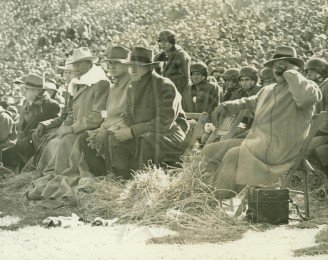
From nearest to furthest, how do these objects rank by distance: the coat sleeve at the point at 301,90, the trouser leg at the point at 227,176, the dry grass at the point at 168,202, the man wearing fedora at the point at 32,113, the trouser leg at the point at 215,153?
the dry grass at the point at 168,202 < the coat sleeve at the point at 301,90 < the trouser leg at the point at 227,176 < the trouser leg at the point at 215,153 < the man wearing fedora at the point at 32,113

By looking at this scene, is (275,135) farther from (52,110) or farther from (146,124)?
(52,110)

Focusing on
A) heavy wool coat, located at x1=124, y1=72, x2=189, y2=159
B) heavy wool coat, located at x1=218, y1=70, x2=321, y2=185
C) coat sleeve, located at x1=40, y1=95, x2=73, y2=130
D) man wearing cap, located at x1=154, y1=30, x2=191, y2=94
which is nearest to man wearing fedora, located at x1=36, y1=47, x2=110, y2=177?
coat sleeve, located at x1=40, y1=95, x2=73, y2=130

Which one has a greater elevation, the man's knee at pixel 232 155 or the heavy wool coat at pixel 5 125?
the man's knee at pixel 232 155

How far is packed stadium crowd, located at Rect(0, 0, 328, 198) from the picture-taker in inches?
302

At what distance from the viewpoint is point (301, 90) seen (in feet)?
20.7

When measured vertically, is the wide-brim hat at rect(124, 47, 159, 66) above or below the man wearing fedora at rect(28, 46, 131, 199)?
above

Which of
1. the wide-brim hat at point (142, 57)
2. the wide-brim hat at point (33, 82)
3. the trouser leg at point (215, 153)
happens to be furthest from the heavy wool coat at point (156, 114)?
the wide-brim hat at point (33, 82)

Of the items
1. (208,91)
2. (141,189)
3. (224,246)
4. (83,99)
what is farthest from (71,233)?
(208,91)

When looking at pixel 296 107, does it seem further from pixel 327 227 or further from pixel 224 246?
pixel 224 246

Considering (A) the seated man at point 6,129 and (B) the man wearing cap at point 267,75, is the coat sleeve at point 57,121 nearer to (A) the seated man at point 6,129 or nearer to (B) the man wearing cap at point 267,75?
(A) the seated man at point 6,129

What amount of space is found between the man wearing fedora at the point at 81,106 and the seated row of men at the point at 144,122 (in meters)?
0.01

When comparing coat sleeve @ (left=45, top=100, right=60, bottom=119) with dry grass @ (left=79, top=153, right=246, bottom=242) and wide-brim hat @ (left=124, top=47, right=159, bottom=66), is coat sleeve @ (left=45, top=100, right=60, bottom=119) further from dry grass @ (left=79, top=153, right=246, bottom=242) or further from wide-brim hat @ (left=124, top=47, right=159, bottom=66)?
dry grass @ (left=79, top=153, right=246, bottom=242)

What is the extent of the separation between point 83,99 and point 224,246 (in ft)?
12.6

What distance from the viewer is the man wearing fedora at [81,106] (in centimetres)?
834
